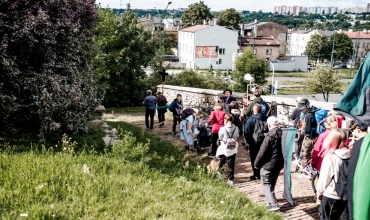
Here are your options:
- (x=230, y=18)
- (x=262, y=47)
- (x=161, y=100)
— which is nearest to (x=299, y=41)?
(x=230, y=18)

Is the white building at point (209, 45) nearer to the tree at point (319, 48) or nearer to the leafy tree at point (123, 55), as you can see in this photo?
the tree at point (319, 48)

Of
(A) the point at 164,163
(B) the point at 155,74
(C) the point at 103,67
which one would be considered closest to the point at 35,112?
(A) the point at 164,163

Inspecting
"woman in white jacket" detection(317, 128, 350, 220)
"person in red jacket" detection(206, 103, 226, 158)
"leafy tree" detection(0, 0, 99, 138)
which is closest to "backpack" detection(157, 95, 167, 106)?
"person in red jacket" detection(206, 103, 226, 158)

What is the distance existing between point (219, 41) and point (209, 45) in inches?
86.6

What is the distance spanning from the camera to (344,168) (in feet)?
17.1

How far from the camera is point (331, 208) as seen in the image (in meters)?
5.29

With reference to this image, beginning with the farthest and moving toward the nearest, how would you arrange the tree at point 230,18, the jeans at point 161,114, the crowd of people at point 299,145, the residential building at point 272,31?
the tree at point 230,18, the residential building at point 272,31, the jeans at point 161,114, the crowd of people at point 299,145

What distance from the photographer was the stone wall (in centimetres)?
1194

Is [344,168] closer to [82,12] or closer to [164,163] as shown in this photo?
[164,163]

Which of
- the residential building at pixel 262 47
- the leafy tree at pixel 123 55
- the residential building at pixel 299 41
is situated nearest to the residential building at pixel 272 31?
the residential building at pixel 262 47

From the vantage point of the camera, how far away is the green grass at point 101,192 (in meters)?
4.58

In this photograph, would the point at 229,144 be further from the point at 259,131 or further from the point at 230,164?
the point at 259,131

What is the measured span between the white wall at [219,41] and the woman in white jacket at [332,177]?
5968cm

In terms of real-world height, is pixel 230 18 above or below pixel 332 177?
above
